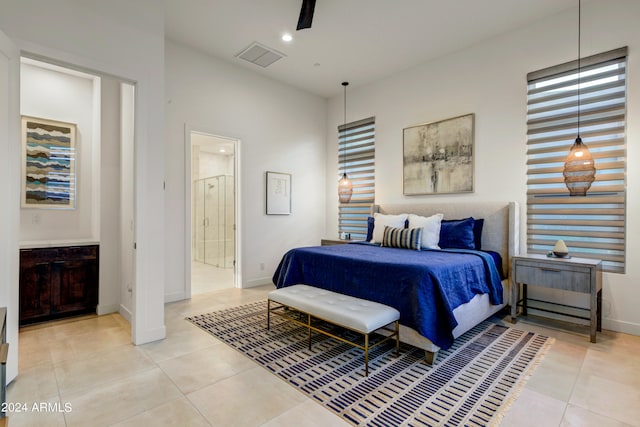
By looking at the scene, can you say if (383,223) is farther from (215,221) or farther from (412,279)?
(215,221)

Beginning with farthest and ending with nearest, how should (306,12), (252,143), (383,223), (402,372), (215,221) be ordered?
(215,221) → (252,143) → (383,223) → (306,12) → (402,372)

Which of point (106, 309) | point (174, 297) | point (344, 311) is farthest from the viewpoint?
point (174, 297)

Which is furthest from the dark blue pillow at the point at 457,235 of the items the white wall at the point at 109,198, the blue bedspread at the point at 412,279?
the white wall at the point at 109,198

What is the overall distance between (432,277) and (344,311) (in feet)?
2.38

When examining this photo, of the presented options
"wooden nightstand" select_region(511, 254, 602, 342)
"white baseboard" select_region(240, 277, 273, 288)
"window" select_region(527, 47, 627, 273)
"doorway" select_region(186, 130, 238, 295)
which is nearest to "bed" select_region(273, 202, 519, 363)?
"wooden nightstand" select_region(511, 254, 602, 342)

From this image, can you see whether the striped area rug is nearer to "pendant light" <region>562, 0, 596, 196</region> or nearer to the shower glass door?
"pendant light" <region>562, 0, 596, 196</region>

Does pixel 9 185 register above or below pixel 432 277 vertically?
above

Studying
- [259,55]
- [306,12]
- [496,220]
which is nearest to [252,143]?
[259,55]

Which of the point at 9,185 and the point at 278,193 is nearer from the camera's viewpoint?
the point at 9,185

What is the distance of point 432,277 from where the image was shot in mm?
2412

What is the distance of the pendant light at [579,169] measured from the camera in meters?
3.07

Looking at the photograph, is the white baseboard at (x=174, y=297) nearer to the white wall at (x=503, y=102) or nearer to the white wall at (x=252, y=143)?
the white wall at (x=252, y=143)

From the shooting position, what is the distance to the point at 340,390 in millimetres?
2039

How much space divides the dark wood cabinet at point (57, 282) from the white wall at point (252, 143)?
32.6 inches
